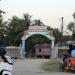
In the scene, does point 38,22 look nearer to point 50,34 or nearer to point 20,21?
point 20,21

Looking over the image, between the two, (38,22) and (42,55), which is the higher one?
(38,22)

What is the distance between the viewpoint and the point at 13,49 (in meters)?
43.2

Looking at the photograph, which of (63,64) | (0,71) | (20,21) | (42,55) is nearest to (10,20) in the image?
(20,21)

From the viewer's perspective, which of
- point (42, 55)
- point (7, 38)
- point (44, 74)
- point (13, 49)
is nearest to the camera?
point (44, 74)

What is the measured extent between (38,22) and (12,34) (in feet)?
19.9

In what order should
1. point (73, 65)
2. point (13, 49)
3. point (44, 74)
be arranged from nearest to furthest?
point (44, 74) < point (73, 65) < point (13, 49)

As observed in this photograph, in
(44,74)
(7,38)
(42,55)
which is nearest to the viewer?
(44,74)

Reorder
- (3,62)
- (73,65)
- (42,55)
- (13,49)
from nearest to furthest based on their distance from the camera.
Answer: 1. (3,62)
2. (73,65)
3. (13,49)
4. (42,55)

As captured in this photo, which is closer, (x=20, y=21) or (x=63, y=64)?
(x=63, y=64)

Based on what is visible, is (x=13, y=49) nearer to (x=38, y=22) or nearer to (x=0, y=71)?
(x=38, y=22)

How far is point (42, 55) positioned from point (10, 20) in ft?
70.5

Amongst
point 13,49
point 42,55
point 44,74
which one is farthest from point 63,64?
point 42,55

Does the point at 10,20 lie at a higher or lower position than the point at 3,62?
higher

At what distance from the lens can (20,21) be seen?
219 ft
